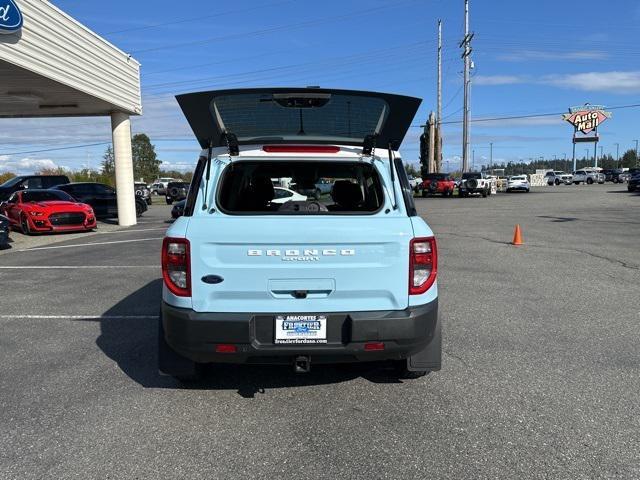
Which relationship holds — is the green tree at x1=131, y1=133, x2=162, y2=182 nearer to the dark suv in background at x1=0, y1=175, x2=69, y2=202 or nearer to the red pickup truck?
the red pickup truck

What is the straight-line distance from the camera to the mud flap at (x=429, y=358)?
3.82 metres

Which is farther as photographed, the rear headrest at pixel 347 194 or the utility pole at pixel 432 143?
the utility pole at pixel 432 143

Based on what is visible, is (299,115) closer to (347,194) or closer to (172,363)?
(347,194)

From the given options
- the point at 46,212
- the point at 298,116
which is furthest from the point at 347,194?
the point at 46,212

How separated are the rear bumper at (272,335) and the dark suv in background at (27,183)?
21550 millimetres

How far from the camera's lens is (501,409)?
367 cm

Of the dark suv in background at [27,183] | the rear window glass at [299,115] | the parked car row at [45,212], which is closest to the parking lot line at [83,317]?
the rear window glass at [299,115]

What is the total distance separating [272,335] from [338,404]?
852 mm

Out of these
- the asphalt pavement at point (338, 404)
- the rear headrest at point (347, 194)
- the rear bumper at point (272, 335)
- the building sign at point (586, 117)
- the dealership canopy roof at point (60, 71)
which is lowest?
the asphalt pavement at point (338, 404)

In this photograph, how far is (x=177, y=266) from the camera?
3363 millimetres

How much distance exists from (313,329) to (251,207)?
1513 mm

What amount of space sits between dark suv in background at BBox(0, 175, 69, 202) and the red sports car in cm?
513

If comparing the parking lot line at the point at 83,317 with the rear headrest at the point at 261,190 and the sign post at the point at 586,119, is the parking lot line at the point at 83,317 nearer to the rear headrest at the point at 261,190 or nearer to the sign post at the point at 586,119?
the rear headrest at the point at 261,190

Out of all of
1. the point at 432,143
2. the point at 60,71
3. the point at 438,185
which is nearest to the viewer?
the point at 60,71
